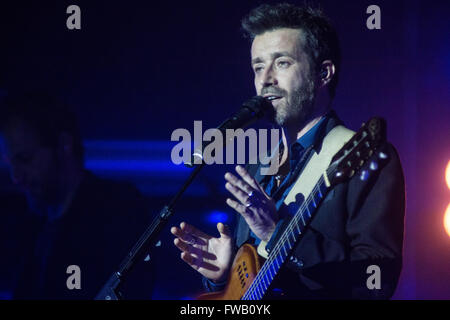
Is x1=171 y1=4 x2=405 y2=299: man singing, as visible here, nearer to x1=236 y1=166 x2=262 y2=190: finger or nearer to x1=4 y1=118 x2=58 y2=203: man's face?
x1=236 y1=166 x2=262 y2=190: finger

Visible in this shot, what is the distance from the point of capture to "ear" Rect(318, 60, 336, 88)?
6.35 ft

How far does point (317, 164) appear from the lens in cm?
178

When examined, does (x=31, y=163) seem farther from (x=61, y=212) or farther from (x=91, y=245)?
(x=91, y=245)

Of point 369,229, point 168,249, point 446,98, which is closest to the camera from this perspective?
point 369,229

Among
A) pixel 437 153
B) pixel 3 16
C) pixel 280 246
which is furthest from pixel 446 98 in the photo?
pixel 3 16

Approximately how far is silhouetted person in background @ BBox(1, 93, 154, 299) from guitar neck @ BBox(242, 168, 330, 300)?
74cm

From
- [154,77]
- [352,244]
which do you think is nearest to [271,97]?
[352,244]

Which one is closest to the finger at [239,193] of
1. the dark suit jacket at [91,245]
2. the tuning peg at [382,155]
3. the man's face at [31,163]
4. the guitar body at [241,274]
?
the guitar body at [241,274]

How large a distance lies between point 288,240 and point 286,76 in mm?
661

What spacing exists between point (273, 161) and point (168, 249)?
761 millimetres

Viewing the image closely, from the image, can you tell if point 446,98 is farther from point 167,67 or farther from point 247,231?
point 167,67

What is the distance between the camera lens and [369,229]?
5.02 ft

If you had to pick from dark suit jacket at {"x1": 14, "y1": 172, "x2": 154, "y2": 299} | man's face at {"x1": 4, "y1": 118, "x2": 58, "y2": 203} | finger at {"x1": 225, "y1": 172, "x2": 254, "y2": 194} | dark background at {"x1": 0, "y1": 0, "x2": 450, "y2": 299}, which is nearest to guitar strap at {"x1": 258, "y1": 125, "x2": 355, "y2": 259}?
finger at {"x1": 225, "y1": 172, "x2": 254, "y2": 194}

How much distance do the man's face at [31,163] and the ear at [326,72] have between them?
1.25 m
